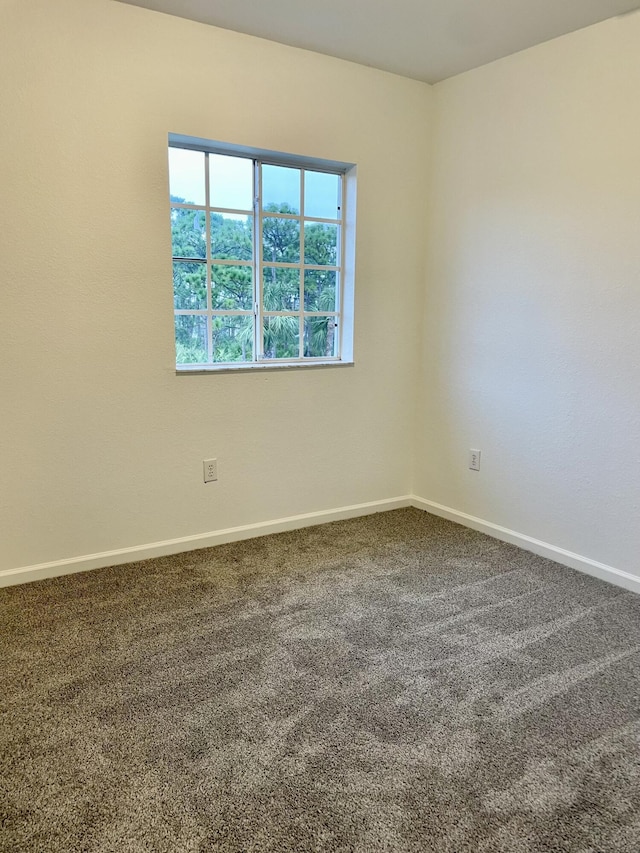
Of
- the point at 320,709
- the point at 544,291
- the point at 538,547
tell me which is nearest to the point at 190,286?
the point at 544,291

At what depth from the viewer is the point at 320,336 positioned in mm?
3174

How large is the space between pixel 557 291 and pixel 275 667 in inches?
80.6

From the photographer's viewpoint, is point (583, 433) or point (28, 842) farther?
point (583, 433)

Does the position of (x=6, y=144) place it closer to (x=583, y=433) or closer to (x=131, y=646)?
(x=131, y=646)

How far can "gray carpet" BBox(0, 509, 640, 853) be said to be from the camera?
1.31 metres

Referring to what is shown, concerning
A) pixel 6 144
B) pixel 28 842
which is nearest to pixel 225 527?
pixel 28 842

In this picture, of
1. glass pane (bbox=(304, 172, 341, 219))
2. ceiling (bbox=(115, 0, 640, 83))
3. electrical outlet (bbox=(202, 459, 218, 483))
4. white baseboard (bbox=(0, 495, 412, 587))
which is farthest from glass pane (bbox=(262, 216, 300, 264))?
white baseboard (bbox=(0, 495, 412, 587))

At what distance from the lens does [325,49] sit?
8.84 feet

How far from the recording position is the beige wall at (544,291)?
7.89 feet

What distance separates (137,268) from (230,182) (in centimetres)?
68

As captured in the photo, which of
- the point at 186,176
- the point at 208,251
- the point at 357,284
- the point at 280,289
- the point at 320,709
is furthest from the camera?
the point at 357,284

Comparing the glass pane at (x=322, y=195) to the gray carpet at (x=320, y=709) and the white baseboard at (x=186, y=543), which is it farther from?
the gray carpet at (x=320, y=709)

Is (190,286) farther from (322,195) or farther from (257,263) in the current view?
(322,195)

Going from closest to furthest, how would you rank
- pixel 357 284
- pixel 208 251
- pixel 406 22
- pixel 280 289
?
pixel 406 22 < pixel 208 251 < pixel 280 289 < pixel 357 284
